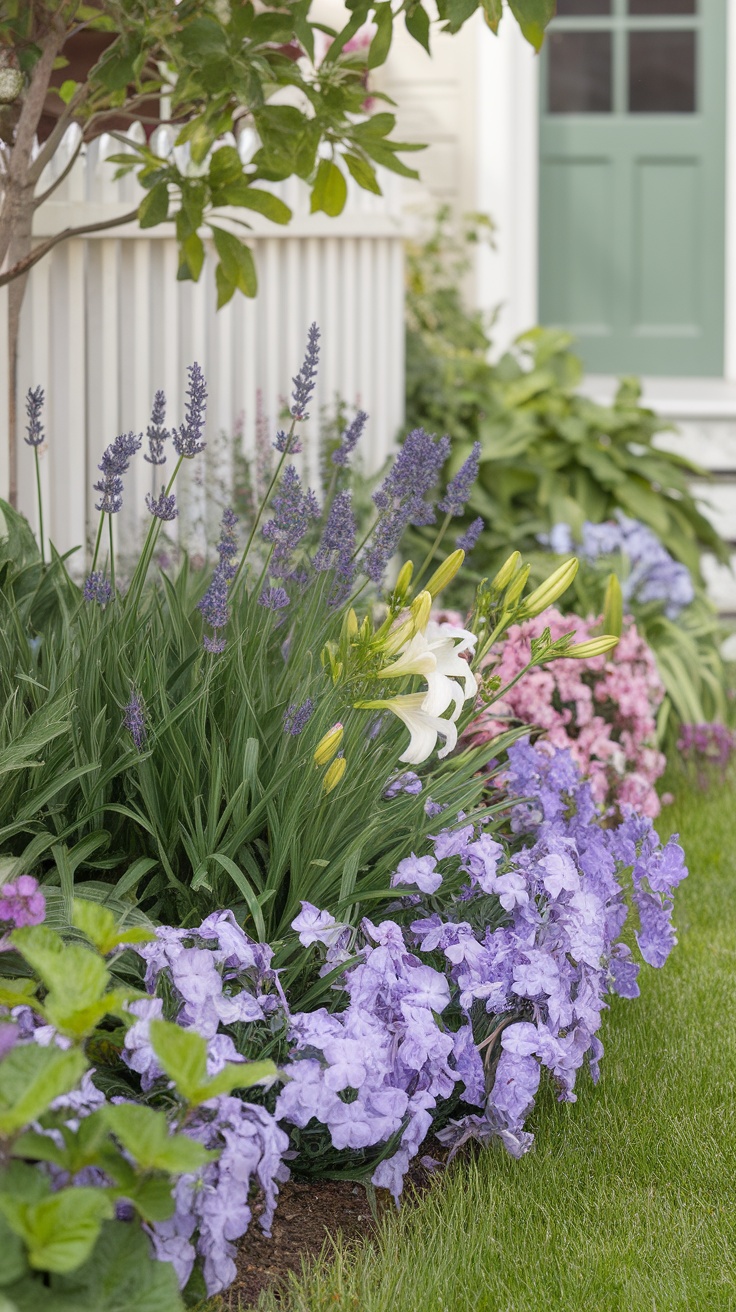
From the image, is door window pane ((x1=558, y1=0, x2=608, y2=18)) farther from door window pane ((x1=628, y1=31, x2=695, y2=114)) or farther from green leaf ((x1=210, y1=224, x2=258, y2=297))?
green leaf ((x1=210, y1=224, x2=258, y2=297))

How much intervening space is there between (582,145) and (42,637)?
504 centimetres

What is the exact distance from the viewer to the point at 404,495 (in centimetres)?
221

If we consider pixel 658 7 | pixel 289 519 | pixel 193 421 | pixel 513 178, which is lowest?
pixel 289 519

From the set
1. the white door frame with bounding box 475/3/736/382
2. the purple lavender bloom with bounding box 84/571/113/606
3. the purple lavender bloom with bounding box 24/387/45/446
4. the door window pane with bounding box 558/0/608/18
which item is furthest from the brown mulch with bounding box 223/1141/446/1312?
the door window pane with bounding box 558/0/608/18

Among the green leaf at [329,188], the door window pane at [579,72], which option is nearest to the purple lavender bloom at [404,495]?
the green leaf at [329,188]

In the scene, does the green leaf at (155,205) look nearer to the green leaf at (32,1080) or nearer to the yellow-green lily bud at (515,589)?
the yellow-green lily bud at (515,589)

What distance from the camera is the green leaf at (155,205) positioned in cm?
238

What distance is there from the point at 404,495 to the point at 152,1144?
3.87 ft

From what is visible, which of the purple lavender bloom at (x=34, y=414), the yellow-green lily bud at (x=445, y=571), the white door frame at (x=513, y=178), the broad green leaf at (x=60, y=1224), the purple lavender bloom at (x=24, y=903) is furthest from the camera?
the white door frame at (x=513, y=178)

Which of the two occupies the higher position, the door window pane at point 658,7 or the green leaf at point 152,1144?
the door window pane at point 658,7

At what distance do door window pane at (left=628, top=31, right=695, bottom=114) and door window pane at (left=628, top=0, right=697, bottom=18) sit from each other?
0.28ft

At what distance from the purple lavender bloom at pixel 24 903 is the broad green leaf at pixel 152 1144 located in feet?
1.14

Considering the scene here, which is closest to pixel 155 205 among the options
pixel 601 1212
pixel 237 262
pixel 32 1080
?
pixel 237 262

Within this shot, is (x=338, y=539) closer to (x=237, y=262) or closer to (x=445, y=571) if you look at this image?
(x=445, y=571)
